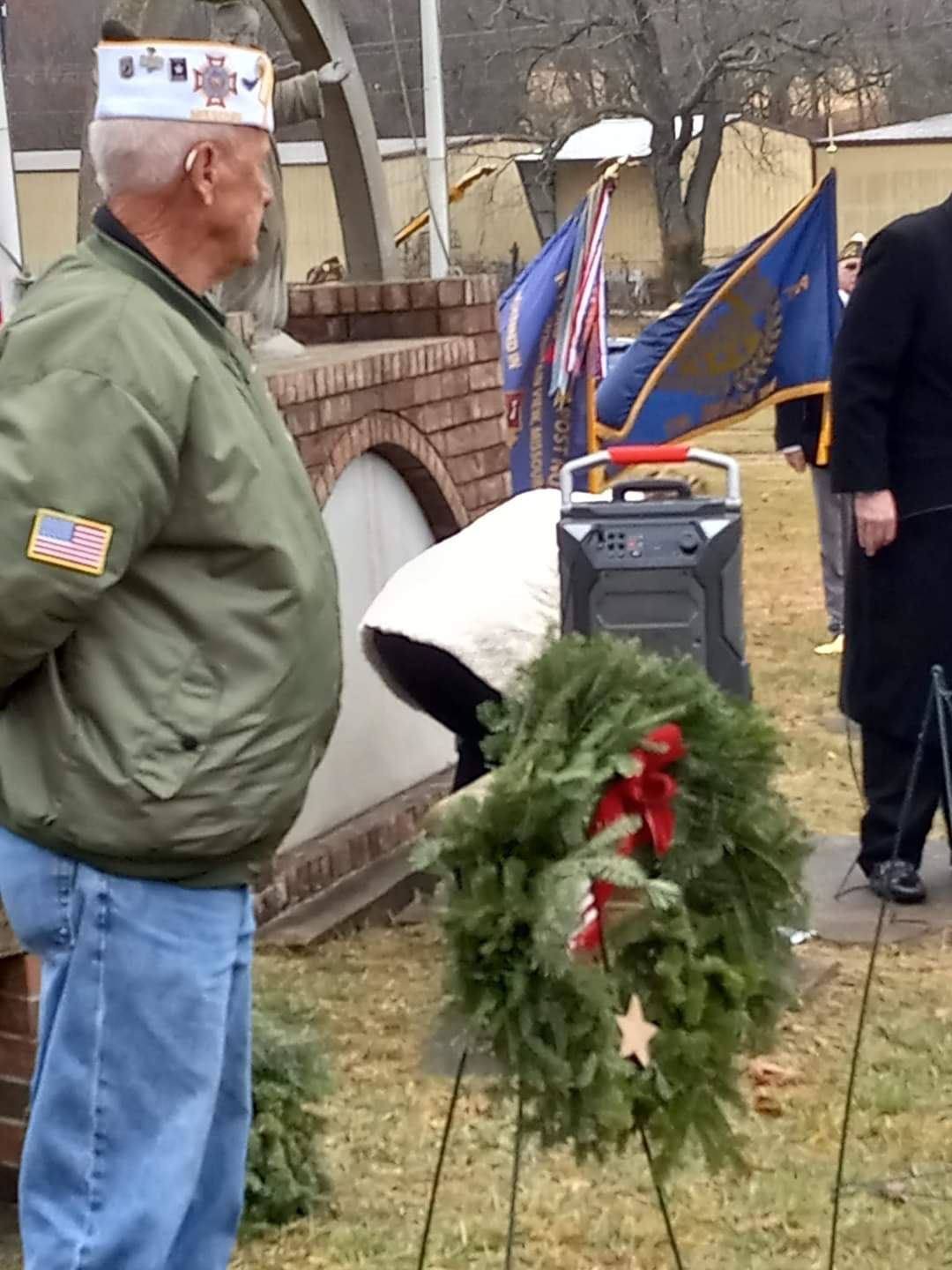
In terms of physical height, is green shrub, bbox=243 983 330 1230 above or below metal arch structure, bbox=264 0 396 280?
below

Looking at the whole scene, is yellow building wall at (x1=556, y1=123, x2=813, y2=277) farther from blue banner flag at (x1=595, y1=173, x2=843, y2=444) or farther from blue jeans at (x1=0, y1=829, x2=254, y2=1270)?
blue jeans at (x1=0, y1=829, x2=254, y2=1270)

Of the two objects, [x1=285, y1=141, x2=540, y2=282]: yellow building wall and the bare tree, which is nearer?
[x1=285, y1=141, x2=540, y2=282]: yellow building wall

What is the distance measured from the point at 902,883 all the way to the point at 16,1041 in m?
2.84

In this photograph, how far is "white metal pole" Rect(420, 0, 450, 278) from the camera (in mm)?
8195

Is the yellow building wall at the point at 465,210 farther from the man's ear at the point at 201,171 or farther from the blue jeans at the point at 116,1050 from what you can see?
the blue jeans at the point at 116,1050

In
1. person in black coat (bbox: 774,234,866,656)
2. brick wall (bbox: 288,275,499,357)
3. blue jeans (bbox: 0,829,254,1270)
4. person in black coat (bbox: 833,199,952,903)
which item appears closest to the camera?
blue jeans (bbox: 0,829,254,1270)

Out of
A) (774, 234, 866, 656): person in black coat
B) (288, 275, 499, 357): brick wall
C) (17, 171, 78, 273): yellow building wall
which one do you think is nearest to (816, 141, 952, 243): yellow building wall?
(17, 171, 78, 273): yellow building wall

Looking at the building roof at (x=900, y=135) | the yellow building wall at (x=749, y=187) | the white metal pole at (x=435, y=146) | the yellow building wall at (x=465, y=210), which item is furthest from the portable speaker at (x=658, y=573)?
the yellow building wall at (x=749, y=187)

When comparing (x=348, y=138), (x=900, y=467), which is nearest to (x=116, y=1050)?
(x=900, y=467)

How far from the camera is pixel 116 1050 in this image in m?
2.63

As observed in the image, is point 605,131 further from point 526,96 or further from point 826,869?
point 826,869

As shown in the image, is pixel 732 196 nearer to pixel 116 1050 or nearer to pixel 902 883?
pixel 902 883

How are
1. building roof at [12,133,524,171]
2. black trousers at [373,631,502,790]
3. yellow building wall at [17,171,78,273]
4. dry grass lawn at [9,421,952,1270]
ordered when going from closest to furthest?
dry grass lawn at [9,421,952,1270]
black trousers at [373,631,502,790]
building roof at [12,133,524,171]
yellow building wall at [17,171,78,273]

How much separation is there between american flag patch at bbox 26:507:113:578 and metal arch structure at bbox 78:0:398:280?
4282mm
